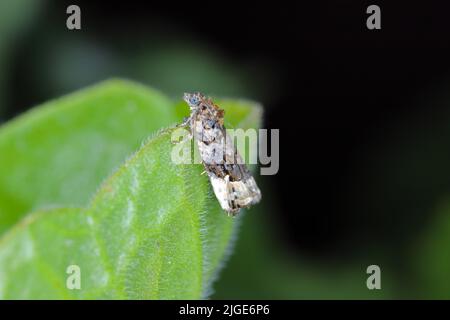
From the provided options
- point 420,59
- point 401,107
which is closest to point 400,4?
point 420,59

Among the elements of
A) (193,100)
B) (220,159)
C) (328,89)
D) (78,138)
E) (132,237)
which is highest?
(328,89)

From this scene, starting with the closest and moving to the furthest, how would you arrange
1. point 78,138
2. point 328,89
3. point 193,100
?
1. point 193,100
2. point 78,138
3. point 328,89

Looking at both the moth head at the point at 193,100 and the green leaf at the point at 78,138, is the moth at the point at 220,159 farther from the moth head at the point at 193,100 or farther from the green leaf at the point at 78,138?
the green leaf at the point at 78,138

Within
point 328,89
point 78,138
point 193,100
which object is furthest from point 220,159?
point 328,89

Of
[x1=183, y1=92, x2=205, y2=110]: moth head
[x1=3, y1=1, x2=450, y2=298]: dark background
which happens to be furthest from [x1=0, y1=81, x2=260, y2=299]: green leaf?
[x1=3, y1=1, x2=450, y2=298]: dark background

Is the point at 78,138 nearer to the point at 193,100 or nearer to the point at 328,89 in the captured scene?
the point at 193,100

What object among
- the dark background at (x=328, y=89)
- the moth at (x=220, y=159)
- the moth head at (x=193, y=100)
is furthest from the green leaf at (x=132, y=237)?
the dark background at (x=328, y=89)

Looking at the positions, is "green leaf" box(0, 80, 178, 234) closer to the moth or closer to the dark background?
the moth
